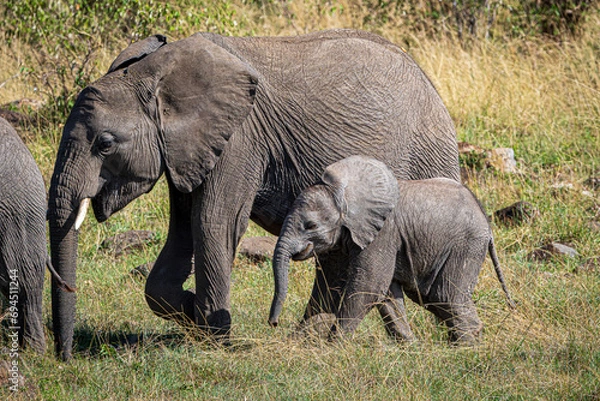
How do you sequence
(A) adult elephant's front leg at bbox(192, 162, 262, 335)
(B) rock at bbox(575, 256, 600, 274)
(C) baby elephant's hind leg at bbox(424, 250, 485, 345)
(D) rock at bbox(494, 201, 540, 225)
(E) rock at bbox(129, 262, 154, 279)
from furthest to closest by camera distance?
1. (D) rock at bbox(494, 201, 540, 225)
2. (E) rock at bbox(129, 262, 154, 279)
3. (B) rock at bbox(575, 256, 600, 274)
4. (A) adult elephant's front leg at bbox(192, 162, 262, 335)
5. (C) baby elephant's hind leg at bbox(424, 250, 485, 345)

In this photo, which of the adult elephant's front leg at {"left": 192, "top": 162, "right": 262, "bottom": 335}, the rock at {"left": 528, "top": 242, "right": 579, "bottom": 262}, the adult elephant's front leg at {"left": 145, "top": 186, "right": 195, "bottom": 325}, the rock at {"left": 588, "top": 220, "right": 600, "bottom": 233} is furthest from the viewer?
the rock at {"left": 588, "top": 220, "right": 600, "bottom": 233}

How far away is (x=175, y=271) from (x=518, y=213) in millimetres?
3115

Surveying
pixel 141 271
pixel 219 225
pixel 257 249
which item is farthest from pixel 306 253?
pixel 257 249

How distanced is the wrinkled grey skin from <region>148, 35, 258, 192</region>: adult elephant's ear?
0.72m

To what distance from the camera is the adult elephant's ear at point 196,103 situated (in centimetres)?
535

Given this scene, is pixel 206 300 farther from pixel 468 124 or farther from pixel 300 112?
pixel 468 124

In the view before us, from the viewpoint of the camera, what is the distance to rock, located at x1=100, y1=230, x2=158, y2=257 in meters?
7.72

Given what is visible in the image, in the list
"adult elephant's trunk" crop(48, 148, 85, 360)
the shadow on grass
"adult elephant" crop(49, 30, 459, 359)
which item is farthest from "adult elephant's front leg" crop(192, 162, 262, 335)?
"adult elephant's trunk" crop(48, 148, 85, 360)

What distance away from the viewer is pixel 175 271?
5.83 m

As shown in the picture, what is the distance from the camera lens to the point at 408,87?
18.8 ft

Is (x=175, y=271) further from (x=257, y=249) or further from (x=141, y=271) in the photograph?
(x=257, y=249)

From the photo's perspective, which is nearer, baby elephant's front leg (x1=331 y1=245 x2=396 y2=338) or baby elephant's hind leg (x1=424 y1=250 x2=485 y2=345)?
baby elephant's front leg (x1=331 y1=245 x2=396 y2=338)

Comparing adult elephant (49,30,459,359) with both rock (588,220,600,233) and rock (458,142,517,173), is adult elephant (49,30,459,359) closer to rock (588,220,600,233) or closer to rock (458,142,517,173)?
rock (588,220,600,233)

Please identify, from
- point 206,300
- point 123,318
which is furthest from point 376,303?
point 123,318
